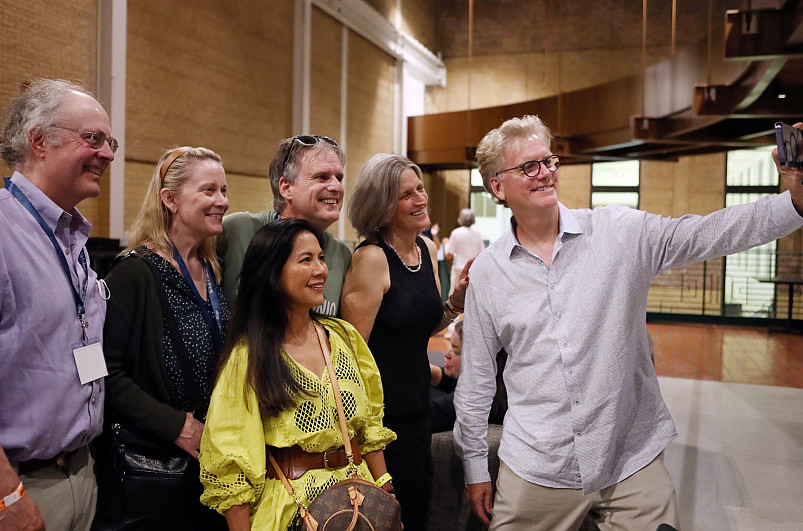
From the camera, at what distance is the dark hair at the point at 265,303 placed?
1.72 m

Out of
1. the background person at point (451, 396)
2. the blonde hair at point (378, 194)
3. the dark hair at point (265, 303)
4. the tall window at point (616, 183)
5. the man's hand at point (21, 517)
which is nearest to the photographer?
the man's hand at point (21, 517)

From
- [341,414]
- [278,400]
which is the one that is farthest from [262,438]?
[341,414]

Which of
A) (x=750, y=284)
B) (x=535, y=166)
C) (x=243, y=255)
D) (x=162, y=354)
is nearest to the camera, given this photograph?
(x=162, y=354)

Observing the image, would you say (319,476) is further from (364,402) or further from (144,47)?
(144,47)

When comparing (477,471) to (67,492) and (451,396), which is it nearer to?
(451,396)

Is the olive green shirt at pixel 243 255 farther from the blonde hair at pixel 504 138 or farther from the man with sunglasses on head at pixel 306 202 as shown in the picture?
the blonde hair at pixel 504 138

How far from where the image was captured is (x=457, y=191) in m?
15.5

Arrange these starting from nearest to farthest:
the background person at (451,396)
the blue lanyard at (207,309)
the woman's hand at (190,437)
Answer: the woman's hand at (190,437)
the blue lanyard at (207,309)
the background person at (451,396)

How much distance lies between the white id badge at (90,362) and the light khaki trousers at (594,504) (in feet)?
3.96

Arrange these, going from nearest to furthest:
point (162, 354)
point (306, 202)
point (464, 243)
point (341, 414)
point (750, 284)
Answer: point (341, 414), point (162, 354), point (306, 202), point (464, 243), point (750, 284)

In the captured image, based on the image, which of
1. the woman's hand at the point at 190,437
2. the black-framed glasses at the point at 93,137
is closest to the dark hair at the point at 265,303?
the woman's hand at the point at 190,437

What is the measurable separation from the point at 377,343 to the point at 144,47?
210 inches

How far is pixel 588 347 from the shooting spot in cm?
191

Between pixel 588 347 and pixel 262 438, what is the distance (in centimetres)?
96
